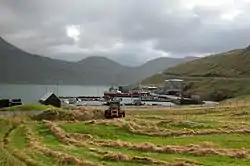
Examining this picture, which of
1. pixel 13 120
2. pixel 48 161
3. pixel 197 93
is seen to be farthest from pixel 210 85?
pixel 48 161

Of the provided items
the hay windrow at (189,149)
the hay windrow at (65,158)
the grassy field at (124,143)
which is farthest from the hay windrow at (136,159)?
the hay windrow at (189,149)

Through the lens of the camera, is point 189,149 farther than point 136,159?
Yes

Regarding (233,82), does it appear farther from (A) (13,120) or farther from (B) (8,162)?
(B) (8,162)

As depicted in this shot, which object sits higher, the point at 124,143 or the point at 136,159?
the point at 124,143

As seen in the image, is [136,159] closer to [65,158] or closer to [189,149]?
[65,158]

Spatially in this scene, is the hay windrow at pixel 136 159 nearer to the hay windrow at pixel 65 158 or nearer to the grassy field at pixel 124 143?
the grassy field at pixel 124 143

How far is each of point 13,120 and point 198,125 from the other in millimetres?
22955

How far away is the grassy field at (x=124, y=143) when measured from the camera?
31219 mm

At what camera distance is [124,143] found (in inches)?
1554

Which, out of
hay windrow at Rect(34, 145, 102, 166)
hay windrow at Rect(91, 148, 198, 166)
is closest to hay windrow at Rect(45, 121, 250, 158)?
hay windrow at Rect(91, 148, 198, 166)

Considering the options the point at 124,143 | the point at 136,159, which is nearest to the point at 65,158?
the point at 136,159

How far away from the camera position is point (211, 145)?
37625 mm

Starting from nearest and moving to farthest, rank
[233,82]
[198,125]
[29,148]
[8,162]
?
[8,162], [29,148], [198,125], [233,82]

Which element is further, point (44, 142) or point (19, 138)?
point (19, 138)
